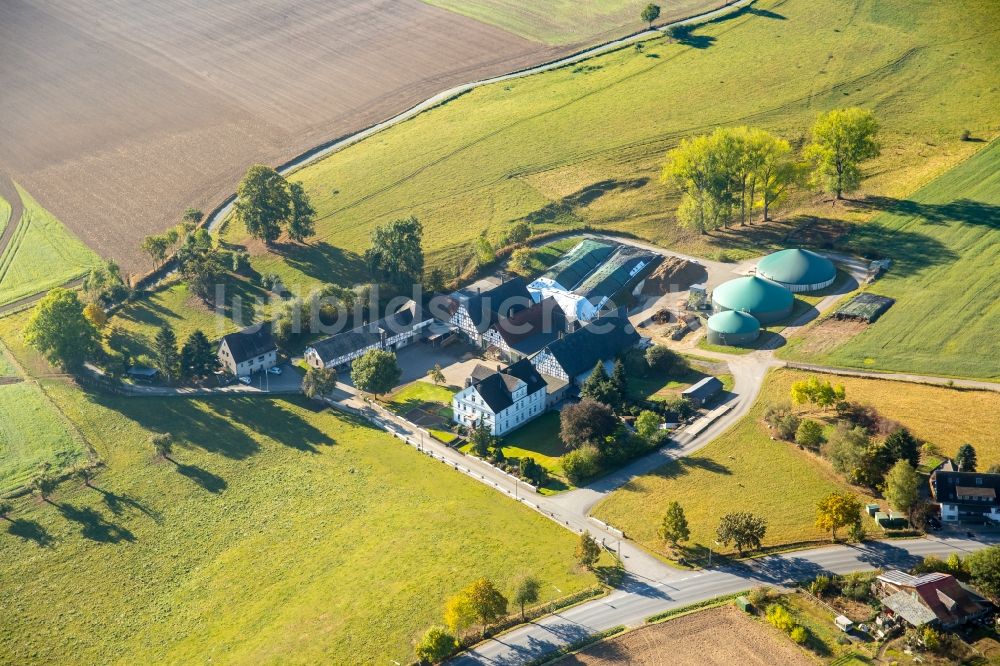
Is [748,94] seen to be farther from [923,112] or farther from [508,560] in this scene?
[508,560]

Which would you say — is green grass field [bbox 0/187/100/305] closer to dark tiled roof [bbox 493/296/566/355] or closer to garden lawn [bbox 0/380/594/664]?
garden lawn [bbox 0/380/594/664]

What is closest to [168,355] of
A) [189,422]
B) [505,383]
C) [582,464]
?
[189,422]

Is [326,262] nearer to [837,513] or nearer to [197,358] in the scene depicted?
[197,358]

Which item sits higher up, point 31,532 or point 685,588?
point 685,588

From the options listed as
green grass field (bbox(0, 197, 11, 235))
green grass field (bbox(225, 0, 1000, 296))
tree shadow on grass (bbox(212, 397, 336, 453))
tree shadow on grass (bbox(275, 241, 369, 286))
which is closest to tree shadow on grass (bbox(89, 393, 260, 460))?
tree shadow on grass (bbox(212, 397, 336, 453))

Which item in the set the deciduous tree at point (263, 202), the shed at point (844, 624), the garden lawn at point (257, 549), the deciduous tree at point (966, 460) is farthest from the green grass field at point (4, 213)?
the deciduous tree at point (966, 460)
